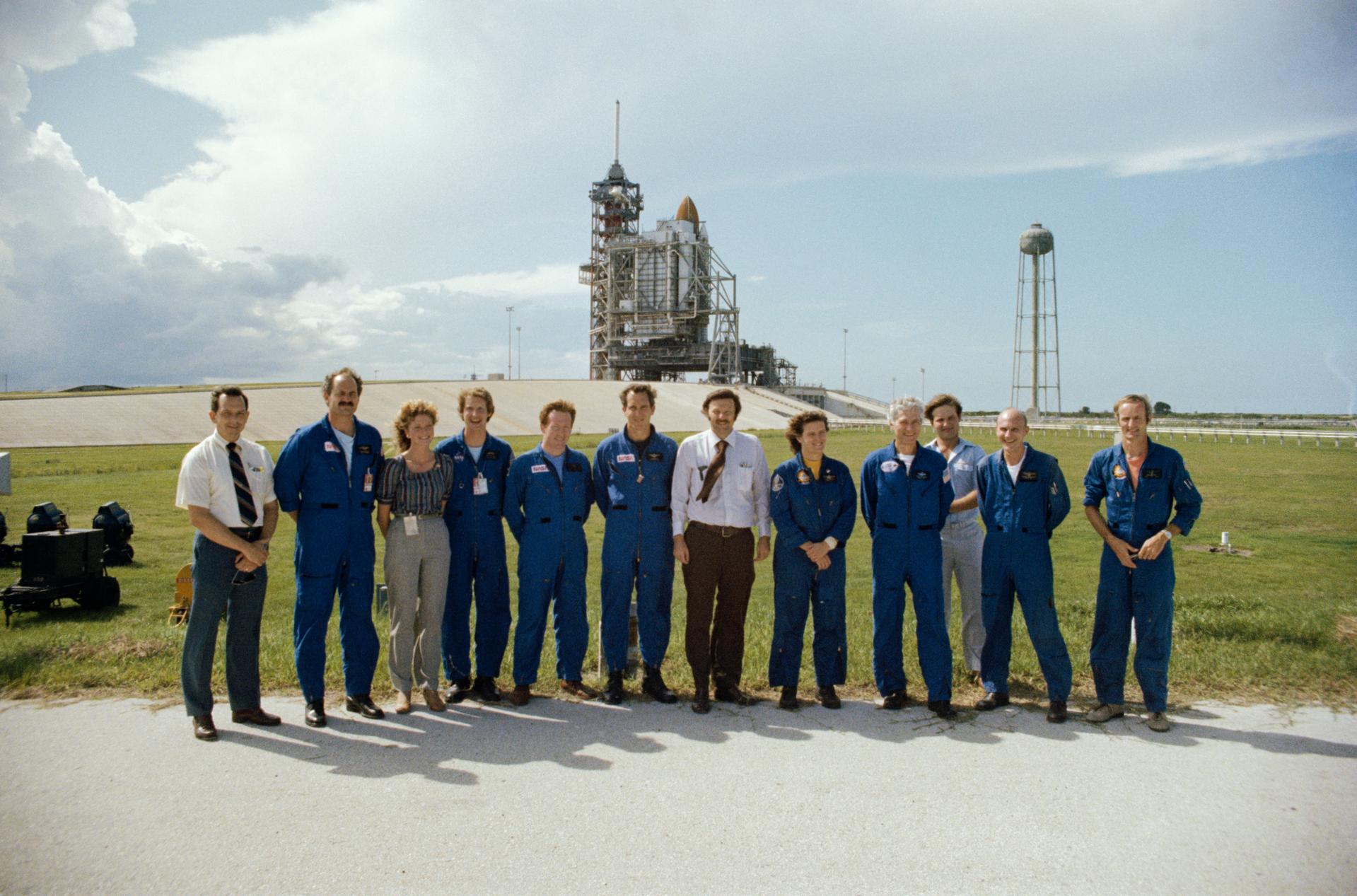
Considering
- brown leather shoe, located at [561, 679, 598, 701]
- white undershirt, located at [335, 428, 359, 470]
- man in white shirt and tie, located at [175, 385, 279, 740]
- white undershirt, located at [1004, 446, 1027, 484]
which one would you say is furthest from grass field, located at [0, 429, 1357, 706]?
white undershirt, located at [335, 428, 359, 470]

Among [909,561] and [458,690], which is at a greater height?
[909,561]

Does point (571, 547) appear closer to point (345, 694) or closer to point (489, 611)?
point (489, 611)

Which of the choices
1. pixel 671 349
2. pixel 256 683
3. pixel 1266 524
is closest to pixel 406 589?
pixel 256 683

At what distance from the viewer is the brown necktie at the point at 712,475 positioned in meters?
5.47

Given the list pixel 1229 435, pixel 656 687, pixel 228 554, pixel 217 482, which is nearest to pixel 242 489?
pixel 217 482

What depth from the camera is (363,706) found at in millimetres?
5121

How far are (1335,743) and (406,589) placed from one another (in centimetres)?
550

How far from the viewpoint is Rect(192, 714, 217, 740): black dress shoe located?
459cm

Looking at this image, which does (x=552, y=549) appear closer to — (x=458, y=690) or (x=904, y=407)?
→ (x=458, y=690)

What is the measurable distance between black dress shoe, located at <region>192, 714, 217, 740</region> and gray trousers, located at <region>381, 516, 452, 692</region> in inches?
40.5

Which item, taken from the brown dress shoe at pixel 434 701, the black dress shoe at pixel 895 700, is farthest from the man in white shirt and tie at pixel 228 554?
the black dress shoe at pixel 895 700

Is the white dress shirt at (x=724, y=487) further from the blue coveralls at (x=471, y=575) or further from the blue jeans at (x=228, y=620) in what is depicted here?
the blue jeans at (x=228, y=620)

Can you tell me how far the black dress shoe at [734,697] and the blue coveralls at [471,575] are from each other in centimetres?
151

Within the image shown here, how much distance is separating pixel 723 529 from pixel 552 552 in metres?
1.19
